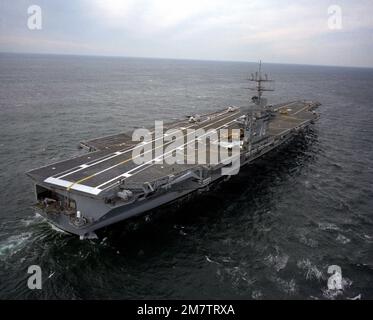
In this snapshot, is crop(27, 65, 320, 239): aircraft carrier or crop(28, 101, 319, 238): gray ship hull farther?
crop(27, 65, 320, 239): aircraft carrier

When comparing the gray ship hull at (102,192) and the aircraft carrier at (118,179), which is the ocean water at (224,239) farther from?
the aircraft carrier at (118,179)

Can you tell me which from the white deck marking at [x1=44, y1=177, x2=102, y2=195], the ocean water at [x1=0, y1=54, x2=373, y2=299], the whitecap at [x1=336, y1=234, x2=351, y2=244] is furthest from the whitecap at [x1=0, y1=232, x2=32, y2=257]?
the whitecap at [x1=336, y1=234, x2=351, y2=244]

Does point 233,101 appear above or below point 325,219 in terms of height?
above

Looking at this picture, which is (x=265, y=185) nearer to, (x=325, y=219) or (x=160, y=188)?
(x=325, y=219)

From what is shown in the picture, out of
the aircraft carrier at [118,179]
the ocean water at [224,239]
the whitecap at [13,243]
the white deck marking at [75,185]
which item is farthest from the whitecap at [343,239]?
the whitecap at [13,243]

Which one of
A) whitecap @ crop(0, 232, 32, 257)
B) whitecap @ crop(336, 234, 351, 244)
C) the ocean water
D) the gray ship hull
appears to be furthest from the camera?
whitecap @ crop(336, 234, 351, 244)

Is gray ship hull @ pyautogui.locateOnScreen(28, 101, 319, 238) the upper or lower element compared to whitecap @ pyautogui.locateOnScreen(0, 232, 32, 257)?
upper

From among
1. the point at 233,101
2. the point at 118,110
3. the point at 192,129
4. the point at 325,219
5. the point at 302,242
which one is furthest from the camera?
the point at 233,101

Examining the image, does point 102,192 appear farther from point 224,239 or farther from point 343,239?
point 343,239

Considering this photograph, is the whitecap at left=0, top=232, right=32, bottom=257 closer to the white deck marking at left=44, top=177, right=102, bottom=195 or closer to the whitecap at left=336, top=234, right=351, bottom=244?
the white deck marking at left=44, top=177, right=102, bottom=195
